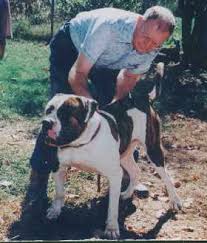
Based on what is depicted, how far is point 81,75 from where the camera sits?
386 cm

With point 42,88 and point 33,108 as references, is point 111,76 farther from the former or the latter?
point 42,88

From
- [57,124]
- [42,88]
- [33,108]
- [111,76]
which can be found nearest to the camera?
[57,124]

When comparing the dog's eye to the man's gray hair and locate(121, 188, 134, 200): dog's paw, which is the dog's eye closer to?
the man's gray hair

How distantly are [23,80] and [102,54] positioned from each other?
189 inches

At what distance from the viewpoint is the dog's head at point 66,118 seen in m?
3.62

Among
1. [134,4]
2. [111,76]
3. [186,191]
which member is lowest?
[134,4]

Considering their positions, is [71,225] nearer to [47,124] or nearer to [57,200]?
[57,200]

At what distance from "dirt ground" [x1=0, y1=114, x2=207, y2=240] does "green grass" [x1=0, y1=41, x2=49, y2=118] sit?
3.86 feet

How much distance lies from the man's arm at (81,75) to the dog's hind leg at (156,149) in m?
0.71

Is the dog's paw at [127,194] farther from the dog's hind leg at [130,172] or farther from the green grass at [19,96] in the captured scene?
the green grass at [19,96]

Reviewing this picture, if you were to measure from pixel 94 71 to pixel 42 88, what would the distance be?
12.7 feet

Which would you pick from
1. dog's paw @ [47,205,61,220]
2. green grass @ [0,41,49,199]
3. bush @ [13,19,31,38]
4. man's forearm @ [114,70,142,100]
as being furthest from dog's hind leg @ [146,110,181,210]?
bush @ [13,19,31,38]

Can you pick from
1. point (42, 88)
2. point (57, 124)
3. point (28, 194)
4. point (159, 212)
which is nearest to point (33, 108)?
point (42, 88)

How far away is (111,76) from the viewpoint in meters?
4.56
